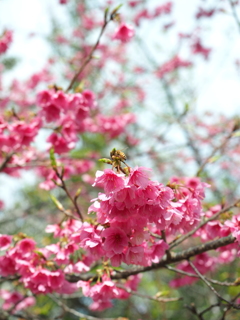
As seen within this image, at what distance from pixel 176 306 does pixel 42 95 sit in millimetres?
6033

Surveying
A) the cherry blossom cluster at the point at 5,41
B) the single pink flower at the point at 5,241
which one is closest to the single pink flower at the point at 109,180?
the single pink flower at the point at 5,241

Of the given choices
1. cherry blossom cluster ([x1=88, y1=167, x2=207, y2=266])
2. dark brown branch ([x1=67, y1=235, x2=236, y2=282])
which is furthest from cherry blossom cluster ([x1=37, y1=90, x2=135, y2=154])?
cherry blossom cluster ([x1=88, y1=167, x2=207, y2=266])

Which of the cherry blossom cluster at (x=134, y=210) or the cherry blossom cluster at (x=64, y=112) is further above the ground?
the cherry blossom cluster at (x=64, y=112)

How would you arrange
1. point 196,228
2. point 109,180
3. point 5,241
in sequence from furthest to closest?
point 5,241, point 196,228, point 109,180

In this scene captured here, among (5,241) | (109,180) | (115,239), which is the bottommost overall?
(115,239)

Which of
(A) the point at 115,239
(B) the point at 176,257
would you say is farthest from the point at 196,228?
(A) the point at 115,239

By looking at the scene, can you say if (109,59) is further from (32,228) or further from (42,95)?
(42,95)

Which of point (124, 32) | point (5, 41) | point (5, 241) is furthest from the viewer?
point (5, 41)

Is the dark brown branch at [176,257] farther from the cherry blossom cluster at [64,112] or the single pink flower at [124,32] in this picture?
the single pink flower at [124,32]

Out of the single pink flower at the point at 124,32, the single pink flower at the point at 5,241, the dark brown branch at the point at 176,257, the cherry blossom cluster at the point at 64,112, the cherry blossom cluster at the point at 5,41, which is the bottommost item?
the dark brown branch at the point at 176,257

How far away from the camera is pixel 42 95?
263cm

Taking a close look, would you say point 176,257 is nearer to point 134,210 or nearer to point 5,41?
point 134,210

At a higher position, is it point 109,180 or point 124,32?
point 124,32

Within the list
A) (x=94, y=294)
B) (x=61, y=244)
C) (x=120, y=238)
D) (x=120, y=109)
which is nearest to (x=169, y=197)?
(x=120, y=238)
